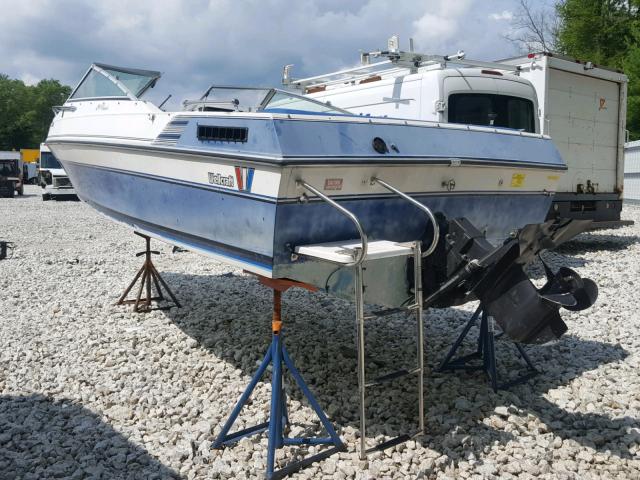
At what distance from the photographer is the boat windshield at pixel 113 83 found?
5301mm

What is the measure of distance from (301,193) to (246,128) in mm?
487

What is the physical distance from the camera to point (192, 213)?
395 cm

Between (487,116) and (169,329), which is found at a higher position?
(487,116)

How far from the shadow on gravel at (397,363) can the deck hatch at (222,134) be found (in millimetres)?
1688

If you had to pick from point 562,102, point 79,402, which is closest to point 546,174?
point 79,402

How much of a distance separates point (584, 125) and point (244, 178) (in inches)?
280

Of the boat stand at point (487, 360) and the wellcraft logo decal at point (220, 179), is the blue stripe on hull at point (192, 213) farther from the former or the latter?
the boat stand at point (487, 360)

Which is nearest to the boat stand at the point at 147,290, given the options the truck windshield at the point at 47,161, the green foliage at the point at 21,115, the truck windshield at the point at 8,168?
the truck windshield at the point at 47,161

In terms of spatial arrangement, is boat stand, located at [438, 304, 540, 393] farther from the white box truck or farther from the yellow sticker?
the white box truck

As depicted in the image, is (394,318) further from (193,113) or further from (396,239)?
(193,113)

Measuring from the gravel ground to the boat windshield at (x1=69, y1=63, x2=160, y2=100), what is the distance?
2033 millimetres

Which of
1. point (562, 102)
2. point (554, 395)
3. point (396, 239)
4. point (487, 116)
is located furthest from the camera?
point (562, 102)

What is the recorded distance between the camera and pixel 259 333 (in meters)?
5.25

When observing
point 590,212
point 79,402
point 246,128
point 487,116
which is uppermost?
point 487,116
